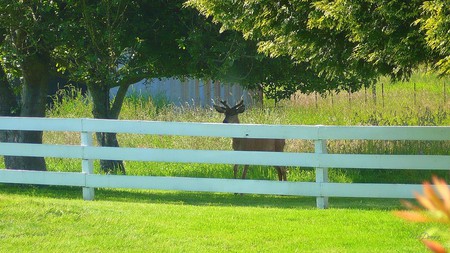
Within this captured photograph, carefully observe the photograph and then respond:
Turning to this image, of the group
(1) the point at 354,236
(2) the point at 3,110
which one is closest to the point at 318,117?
(2) the point at 3,110

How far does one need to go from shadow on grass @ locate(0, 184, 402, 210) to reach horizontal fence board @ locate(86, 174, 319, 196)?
1.72 ft

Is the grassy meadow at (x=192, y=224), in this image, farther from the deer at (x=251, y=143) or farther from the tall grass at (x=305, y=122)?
the tall grass at (x=305, y=122)

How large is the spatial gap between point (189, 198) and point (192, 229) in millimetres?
4307

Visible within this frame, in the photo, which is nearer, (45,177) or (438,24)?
(438,24)

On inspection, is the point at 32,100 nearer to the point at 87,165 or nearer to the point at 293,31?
the point at 87,165

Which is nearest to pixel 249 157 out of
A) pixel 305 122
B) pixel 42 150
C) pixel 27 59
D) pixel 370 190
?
pixel 370 190

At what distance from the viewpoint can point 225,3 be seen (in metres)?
9.88

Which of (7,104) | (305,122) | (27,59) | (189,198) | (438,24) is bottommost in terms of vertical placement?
(189,198)

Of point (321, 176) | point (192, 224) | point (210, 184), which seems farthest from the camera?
point (210, 184)


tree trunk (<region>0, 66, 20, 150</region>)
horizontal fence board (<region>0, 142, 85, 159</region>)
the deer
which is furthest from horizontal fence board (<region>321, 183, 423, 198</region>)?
tree trunk (<region>0, 66, 20, 150</region>)

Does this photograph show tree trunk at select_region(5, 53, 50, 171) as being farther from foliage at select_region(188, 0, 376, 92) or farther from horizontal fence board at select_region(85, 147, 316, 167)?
foliage at select_region(188, 0, 376, 92)

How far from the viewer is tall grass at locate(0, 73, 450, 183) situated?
1596 centimetres

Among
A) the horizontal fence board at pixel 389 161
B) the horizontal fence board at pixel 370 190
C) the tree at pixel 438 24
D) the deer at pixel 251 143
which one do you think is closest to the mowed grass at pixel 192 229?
the horizontal fence board at pixel 370 190

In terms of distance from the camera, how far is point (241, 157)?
34.2 ft
